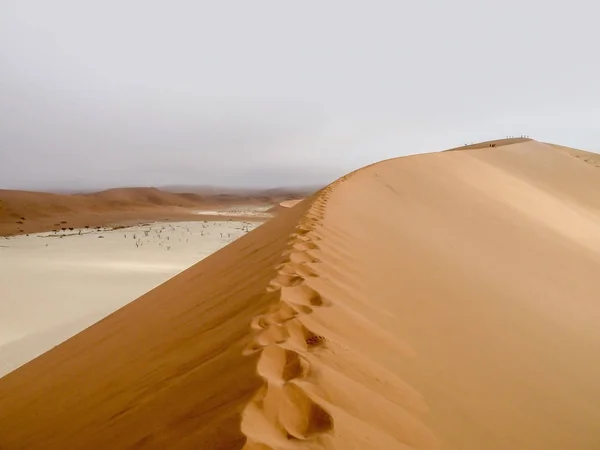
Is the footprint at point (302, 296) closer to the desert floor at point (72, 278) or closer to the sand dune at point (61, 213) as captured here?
the desert floor at point (72, 278)

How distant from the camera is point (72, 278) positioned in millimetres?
8820

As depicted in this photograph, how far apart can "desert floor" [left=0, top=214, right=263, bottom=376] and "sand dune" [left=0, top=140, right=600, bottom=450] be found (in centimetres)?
221

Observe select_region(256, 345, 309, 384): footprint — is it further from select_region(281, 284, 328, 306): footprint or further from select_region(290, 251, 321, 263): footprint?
select_region(290, 251, 321, 263): footprint

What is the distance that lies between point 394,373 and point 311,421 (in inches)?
23.4

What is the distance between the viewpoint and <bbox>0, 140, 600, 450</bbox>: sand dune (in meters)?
1.46

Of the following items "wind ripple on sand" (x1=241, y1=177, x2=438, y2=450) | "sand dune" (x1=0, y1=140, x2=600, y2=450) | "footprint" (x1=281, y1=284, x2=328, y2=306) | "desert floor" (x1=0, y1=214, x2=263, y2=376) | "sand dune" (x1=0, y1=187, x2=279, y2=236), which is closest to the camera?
"wind ripple on sand" (x1=241, y1=177, x2=438, y2=450)

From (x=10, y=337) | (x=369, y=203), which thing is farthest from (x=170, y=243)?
(x=369, y=203)

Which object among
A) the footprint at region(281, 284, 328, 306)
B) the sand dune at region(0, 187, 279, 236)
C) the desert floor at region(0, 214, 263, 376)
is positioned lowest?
the sand dune at region(0, 187, 279, 236)

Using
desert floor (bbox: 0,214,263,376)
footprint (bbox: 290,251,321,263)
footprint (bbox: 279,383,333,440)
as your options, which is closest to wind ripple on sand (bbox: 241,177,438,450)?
footprint (bbox: 279,383,333,440)

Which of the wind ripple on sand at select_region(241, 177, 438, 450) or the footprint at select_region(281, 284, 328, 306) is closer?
the wind ripple on sand at select_region(241, 177, 438, 450)

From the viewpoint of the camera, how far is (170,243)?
1371 cm

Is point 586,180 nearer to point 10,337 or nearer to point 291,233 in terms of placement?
point 291,233

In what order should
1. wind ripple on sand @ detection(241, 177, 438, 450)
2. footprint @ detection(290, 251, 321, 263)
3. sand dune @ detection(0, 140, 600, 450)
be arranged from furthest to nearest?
1. footprint @ detection(290, 251, 321, 263)
2. sand dune @ detection(0, 140, 600, 450)
3. wind ripple on sand @ detection(241, 177, 438, 450)

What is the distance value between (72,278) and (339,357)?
869cm
